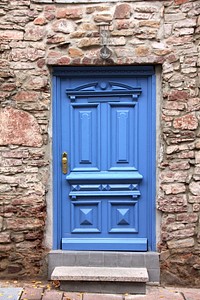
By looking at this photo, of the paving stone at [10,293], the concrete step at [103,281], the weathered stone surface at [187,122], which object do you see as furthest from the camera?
the weathered stone surface at [187,122]

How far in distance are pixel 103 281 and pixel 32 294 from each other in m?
0.76

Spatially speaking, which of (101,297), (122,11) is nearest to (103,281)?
(101,297)

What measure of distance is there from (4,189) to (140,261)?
1749mm

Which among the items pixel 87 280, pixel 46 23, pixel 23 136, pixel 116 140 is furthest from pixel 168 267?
pixel 46 23

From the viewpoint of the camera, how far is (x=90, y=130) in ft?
15.3

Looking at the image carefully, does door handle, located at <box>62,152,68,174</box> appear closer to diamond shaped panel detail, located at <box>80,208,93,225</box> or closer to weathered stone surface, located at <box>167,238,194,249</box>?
diamond shaped panel detail, located at <box>80,208,93,225</box>

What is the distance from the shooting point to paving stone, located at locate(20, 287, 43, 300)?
4.12 m

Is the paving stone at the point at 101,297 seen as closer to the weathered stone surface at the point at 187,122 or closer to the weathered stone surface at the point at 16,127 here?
the weathered stone surface at the point at 16,127

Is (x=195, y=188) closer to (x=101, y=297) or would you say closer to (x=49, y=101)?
(x=101, y=297)

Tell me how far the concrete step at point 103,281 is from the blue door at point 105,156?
395 millimetres

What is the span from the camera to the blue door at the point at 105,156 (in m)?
4.62

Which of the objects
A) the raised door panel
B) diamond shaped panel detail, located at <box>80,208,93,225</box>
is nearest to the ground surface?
diamond shaped panel detail, located at <box>80,208,93,225</box>

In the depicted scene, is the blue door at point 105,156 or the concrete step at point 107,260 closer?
the concrete step at point 107,260

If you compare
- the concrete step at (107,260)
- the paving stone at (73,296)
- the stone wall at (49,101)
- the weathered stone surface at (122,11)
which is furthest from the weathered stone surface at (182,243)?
the weathered stone surface at (122,11)
